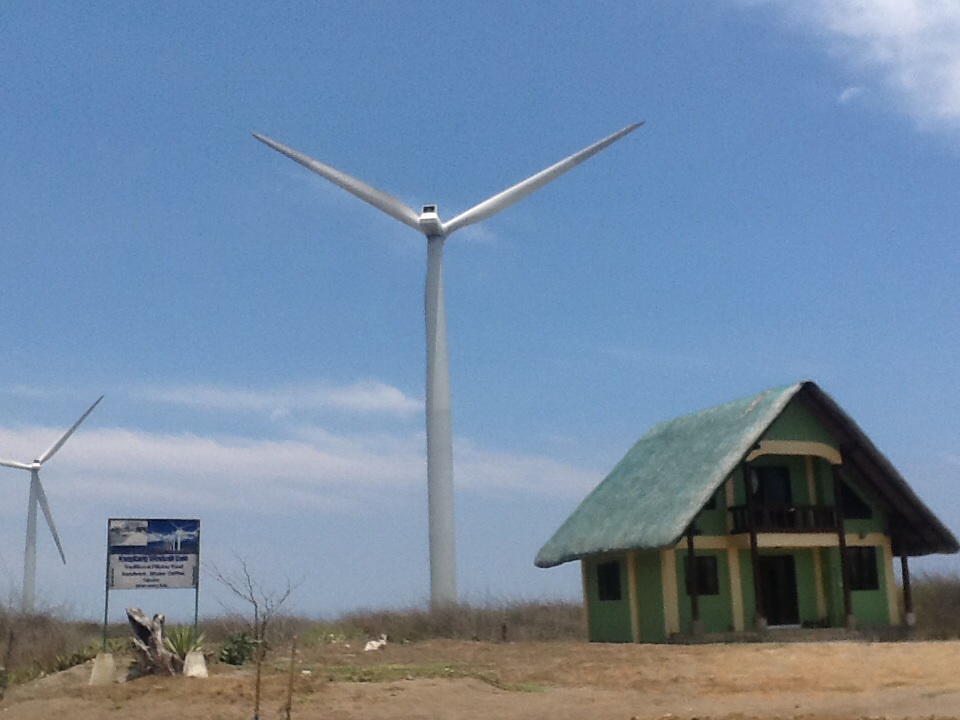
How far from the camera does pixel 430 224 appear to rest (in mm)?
43031

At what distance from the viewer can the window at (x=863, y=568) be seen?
3222 cm

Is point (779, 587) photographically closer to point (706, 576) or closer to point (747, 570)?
point (747, 570)

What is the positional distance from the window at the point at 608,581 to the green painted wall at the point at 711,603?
8.65 feet

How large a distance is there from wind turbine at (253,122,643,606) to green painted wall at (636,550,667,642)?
9.39 metres

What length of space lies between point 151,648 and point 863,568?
65.0ft

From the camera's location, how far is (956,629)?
37.2 meters

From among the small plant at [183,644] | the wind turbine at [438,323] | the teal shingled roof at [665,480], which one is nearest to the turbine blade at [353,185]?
the wind turbine at [438,323]

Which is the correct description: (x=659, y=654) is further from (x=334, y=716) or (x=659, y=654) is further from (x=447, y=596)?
(x=447, y=596)

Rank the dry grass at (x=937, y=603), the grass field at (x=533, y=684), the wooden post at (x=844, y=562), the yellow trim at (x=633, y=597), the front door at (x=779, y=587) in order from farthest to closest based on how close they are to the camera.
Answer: the dry grass at (x=937, y=603), the front door at (x=779, y=587), the yellow trim at (x=633, y=597), the wooden post at (x=844, y=562), the grass field at (x=533, y=684)

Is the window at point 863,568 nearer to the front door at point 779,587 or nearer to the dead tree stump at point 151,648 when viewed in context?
the front door at point 779,587

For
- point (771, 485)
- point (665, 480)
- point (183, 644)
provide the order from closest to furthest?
point (183, 644), point (665, 480), point (771, 485)

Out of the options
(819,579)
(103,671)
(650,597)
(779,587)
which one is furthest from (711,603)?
(103,671)

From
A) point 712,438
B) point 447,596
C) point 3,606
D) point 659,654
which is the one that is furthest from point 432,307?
point 659,654

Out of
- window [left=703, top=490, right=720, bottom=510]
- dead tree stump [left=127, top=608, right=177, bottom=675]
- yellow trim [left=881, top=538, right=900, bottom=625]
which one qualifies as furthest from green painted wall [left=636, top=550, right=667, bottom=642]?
dead tree stump [left=127, top=608, right=177, bottom=675]
